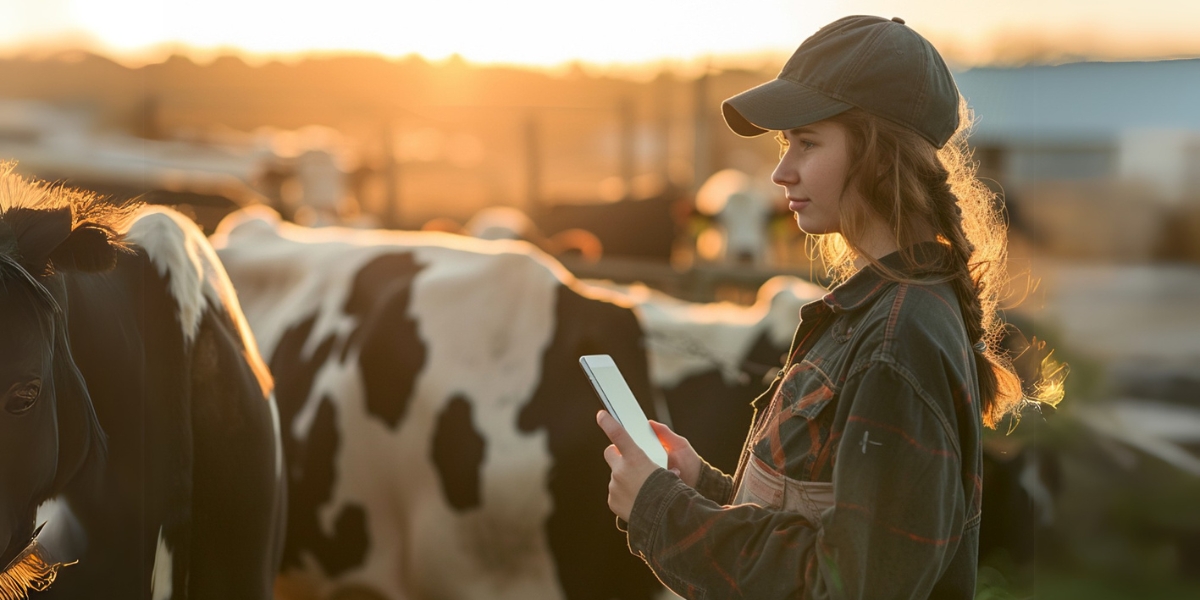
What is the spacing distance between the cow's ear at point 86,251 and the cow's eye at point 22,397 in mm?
183

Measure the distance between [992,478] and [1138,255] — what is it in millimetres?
14915

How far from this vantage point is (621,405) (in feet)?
4.27

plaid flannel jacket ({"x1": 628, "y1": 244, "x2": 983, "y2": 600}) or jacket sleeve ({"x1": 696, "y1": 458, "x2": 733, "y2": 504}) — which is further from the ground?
plaid flannel jacket ({"x1": 628, "y1": 244, "x2": 983, "y2": 600})

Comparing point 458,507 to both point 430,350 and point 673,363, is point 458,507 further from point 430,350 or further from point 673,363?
point 673,363

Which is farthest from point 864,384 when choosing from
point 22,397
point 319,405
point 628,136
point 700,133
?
point 628,136

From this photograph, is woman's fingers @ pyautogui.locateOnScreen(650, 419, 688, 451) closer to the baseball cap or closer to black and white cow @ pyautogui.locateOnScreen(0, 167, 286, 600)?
the baseball cap

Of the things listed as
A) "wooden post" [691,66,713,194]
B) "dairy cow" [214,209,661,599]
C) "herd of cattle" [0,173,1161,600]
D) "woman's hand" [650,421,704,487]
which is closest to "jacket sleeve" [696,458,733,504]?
"woman's hand" [650,421,704,487]

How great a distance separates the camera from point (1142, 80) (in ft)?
21.6

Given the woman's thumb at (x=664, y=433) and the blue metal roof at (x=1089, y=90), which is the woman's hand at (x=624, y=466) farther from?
the blue metal roof at (x=1089, y=90)

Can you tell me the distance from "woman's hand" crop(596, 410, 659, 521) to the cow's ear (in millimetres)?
711

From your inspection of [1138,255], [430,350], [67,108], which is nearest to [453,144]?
[67,108]

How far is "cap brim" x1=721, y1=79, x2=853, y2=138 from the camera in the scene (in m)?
1.18

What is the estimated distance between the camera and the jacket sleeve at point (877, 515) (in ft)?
3.42

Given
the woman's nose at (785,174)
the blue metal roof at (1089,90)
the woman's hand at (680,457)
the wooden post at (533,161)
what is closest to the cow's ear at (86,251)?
the woman's hand at (680,457)
